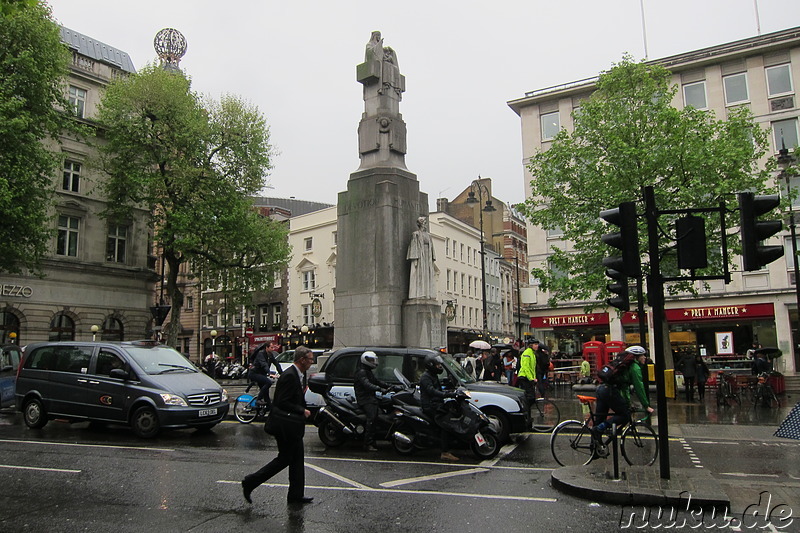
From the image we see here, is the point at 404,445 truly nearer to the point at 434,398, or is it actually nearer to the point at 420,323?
the point at 434,398

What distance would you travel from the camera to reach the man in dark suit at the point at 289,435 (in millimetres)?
6844

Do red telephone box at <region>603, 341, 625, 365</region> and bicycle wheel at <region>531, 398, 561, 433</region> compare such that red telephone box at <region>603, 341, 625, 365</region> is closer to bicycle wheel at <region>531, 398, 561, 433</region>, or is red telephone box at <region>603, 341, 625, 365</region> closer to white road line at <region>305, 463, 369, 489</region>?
bicycle wheel at <region>531, 398, 561, 433</region>

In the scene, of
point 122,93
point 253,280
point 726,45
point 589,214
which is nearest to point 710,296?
point 726,45

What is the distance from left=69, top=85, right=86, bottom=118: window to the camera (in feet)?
125

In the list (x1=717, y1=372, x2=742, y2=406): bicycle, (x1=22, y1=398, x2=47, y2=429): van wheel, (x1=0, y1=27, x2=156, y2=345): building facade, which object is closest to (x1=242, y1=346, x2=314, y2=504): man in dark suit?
(x1=22, y1=398, x2=47, y2=429): van wheel

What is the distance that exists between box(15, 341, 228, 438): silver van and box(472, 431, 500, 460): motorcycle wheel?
18.2ft

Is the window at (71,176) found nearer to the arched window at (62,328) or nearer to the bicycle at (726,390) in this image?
the arched window at (62,328)

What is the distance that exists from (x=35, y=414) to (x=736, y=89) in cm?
4212

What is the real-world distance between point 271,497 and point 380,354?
511 centimetres

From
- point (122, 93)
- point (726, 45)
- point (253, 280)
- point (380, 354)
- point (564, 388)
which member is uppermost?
point (726, 45)

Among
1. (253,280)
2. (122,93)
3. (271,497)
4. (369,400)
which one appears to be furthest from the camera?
(253,280)

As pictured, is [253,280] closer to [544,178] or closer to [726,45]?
[544,178]

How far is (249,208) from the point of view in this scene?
3669 centimetres

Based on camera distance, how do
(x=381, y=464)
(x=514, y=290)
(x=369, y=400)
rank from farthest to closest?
1. (x=514, y=290)
2. (x=369, y=400)
3. (x=381, y=464)
